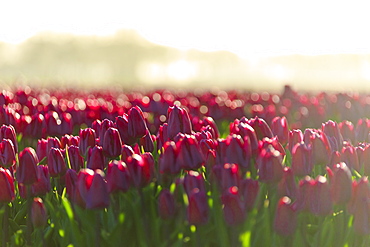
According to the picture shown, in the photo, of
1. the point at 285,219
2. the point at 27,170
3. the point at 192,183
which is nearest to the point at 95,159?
the point at 27,170

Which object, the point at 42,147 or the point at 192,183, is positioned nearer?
the point at 192,183

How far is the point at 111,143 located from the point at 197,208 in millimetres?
850

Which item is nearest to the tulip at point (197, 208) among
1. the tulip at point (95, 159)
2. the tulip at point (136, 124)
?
the tulip at point (95, 159)

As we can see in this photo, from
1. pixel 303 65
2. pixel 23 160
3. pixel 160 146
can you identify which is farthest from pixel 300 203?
pixel 303 65

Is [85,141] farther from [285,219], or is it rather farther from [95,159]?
[285,219]

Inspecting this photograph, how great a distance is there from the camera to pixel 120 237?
249cm

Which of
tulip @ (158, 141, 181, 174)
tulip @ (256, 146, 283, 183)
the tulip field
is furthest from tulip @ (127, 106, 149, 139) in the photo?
tulip @ (256, 146, 283, 183)

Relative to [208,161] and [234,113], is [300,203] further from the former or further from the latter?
[234,113]

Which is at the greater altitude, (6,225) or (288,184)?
(288,184)

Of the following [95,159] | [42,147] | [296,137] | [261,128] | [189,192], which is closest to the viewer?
[189,192]

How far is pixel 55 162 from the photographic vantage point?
9.43 ft

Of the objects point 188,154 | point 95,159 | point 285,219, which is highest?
point 188,154

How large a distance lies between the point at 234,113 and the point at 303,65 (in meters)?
76.9

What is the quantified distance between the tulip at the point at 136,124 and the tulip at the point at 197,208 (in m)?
0.99
